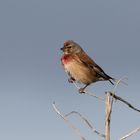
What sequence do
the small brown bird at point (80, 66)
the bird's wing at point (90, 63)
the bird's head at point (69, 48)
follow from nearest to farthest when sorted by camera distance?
the small brown bird at point (80, 66), the bird's wing at point (90, 63), the bird's head at point (69, 48)

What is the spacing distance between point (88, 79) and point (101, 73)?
1.22 feet

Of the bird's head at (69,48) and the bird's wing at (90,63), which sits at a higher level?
the bird's head at (69,48)

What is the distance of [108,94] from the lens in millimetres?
3848

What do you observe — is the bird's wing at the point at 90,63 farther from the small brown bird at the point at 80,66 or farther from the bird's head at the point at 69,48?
the bird's head at the point at 69,48

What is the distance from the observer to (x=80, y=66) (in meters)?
9.80

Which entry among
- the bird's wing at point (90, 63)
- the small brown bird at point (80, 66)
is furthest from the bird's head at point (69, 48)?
the bird's wing at point (90, 63)

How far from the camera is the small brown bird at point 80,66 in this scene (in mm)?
9508

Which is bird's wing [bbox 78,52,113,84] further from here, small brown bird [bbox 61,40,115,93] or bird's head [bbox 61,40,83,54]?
bird's head [bbox 61,40,83,54]

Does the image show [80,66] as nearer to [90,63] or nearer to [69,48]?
[90,63]

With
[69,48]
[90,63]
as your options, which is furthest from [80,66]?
[69,48]

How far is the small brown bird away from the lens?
374 inches

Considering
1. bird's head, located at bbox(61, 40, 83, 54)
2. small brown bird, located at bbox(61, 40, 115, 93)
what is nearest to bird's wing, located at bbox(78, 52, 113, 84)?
small brown bird, located at bbox(61, 40, 115, 93)

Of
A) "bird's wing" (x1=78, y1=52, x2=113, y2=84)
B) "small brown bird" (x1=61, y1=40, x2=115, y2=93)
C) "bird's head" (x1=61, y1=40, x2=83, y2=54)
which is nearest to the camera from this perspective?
"small brown bird" (x1=61, y1=40, x2=115, y2=93)

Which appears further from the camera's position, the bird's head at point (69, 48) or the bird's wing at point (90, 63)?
the bird's head at point (69, 48)
